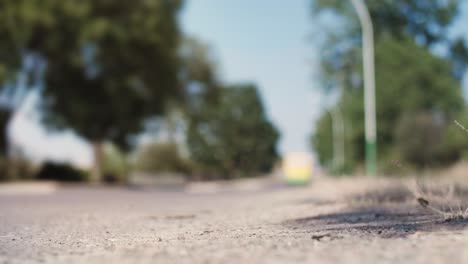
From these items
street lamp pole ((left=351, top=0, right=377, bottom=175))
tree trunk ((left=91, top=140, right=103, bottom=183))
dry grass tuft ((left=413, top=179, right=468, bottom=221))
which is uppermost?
street lamp pole ((left=351, top=0, right=377, bottom=175))

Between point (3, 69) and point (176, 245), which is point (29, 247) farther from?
point (3, 69)

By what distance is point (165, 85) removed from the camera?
36.1m

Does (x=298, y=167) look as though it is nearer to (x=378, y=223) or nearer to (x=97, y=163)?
(x=97, y=163)

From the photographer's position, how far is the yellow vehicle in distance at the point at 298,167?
4186 centimetres

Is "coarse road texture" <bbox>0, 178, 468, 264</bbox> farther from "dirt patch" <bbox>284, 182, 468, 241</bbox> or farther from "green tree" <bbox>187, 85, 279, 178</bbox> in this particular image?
"green tree" <bbox>187, 85, 279, 178</bbox>

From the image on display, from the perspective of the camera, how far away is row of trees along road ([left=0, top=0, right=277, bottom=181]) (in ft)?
101

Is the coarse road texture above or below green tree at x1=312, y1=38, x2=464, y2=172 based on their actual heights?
below

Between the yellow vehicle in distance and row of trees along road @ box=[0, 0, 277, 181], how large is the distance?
7.83 m

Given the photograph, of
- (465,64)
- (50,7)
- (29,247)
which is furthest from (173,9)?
(29,247)

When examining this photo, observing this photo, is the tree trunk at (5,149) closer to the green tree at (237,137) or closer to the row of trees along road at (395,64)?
the row of trees along road at (395,64)

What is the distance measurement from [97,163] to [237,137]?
1111 inches

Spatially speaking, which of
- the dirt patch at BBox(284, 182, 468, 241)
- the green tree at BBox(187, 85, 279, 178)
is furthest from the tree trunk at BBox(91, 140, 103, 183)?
the dirt patch at BBox(284, 182, 468, 241)

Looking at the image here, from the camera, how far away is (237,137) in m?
64.9

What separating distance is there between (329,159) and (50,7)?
4133cm
